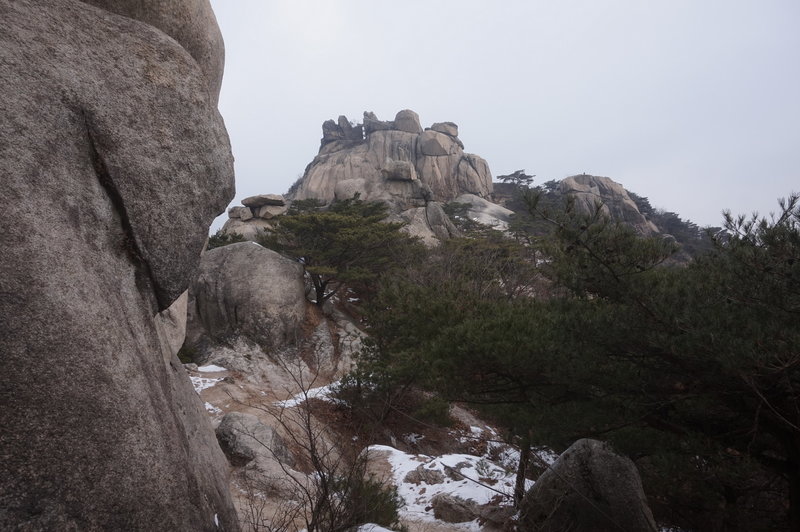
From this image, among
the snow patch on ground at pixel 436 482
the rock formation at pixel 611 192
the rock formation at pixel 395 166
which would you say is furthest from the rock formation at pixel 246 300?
the rock formation at pixel 611 192

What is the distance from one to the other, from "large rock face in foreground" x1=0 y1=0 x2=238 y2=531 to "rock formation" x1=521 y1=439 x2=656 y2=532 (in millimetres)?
4119

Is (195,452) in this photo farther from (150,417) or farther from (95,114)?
(95,114)

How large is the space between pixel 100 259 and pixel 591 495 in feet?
19.4

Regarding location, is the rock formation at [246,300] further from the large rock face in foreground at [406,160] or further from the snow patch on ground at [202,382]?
the large rock face in foreground at [406,160]

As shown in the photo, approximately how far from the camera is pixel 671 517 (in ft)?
18.7

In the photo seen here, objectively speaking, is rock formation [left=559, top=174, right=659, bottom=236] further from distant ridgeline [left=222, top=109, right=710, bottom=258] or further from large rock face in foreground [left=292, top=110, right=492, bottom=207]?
large rock face in foreground [left=292, top=110, right=492, bottom=207]

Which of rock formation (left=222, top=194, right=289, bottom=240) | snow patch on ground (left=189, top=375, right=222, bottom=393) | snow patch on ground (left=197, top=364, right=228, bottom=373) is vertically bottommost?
snow patch on ground (left=197, top=364, right=228, bottom=373)

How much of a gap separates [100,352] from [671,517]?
6.60m

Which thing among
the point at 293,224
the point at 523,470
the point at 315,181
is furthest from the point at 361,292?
the point at 315,181

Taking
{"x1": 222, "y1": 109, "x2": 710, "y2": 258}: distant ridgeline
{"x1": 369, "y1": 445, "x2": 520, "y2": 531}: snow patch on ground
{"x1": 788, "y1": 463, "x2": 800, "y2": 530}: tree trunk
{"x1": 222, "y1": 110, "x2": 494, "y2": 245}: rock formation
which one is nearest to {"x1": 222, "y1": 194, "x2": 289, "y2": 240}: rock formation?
{"x1": 222, "y1": 110, "x2": 494, "y2": 245}: rock formation

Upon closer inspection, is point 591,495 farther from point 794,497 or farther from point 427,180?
point 427,180

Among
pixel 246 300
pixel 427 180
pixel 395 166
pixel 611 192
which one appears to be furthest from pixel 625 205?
pixel 246 300

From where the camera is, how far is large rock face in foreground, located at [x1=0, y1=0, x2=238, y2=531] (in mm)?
1849

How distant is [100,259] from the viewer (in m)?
2.52
